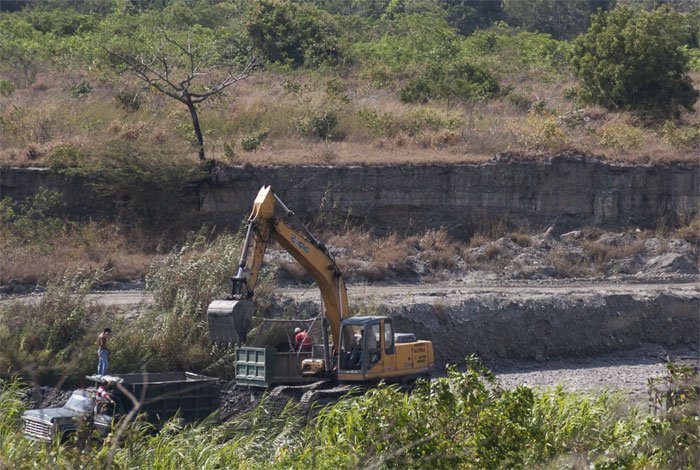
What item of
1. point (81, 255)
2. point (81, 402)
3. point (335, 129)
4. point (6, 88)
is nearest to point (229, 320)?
point (81, 402)

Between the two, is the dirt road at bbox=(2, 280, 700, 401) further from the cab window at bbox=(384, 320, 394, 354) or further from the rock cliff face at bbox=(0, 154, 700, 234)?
the cab window at bbox=(384, 320, 394, 354)

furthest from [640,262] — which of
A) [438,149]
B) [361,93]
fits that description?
[361,93]

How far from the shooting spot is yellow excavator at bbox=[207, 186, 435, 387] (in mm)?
16734

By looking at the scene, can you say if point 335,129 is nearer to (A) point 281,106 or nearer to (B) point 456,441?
(A) point 281,106

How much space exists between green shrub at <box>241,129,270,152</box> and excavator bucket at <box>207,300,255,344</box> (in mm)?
18655

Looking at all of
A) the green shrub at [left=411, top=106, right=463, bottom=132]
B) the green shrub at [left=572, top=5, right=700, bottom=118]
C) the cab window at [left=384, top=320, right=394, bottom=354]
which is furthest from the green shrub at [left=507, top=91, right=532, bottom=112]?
the cab window at [left=384, top=320, right=394, bottom=354]

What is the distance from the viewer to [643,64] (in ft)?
121

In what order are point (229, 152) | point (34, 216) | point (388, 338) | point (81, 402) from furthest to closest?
point (229, 152) < point (34, 216) < point (388, 338) < point (81, 402)

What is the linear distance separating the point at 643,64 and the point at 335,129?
37.4ft

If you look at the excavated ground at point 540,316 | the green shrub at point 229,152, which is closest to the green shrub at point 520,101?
the green shrub at point 229,152

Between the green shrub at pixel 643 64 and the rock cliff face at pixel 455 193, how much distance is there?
5753mm

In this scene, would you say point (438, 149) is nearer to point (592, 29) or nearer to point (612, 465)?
point (592, 29)

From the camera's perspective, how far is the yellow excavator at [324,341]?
1673 cm

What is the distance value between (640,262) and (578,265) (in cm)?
186
